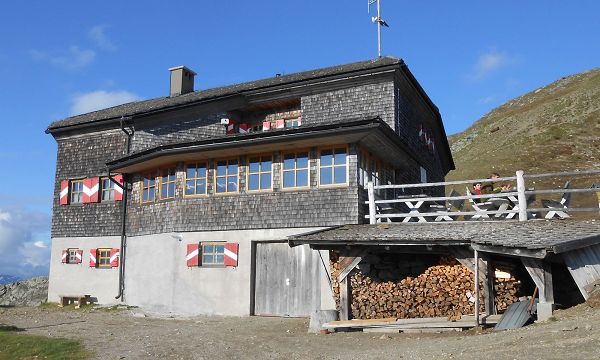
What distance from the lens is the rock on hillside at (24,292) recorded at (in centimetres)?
2825

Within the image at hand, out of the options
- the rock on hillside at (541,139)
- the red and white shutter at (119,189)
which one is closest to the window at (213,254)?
the red and white shutter at (119,189)

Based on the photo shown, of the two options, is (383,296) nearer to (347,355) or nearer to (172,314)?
(347,355)

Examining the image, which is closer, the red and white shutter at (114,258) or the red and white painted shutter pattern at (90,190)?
the red and white shutter at (114,258)

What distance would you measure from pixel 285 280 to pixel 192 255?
3202 millimetres

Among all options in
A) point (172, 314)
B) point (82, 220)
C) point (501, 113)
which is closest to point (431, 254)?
point (172, 314)

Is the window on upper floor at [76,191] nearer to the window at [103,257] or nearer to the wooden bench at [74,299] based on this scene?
the window at [103,257]

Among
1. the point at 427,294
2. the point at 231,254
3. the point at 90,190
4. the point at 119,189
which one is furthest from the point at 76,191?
the point at 427,294

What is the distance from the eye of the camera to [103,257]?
21391 millimetres

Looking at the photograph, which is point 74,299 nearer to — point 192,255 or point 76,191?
point 76,191

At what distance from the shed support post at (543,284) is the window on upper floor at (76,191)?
1787cm

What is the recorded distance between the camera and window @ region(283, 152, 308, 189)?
54.5 feet

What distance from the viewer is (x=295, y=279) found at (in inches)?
641

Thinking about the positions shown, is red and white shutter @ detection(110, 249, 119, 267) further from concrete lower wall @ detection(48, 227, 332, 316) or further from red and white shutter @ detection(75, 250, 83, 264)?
red and white shutter @ detection(75, 250, 83, 264)

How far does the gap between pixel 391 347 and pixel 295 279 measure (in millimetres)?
6359
